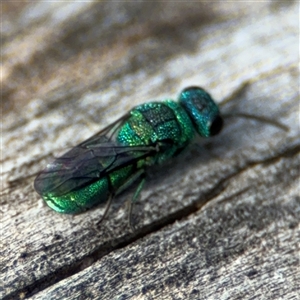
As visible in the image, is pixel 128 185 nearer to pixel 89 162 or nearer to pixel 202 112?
pixel 89 162

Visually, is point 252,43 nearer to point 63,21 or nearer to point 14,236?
point 63,21

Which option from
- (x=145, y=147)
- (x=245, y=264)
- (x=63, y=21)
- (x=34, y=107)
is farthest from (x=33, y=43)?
(x=245, y=264)

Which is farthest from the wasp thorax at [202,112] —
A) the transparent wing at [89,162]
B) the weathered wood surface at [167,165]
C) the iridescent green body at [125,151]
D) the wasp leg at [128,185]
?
the wasp leg at [128,185]

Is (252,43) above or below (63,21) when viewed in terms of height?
below

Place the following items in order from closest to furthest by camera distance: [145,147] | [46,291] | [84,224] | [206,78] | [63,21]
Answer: [46,291]
[84,224]
[145,147]
[206,78]
[63,21]

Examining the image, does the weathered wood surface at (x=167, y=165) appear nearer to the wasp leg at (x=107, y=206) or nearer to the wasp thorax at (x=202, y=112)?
the wasp leg at (x=107, y=206)

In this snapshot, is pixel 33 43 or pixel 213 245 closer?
pixel 213 245

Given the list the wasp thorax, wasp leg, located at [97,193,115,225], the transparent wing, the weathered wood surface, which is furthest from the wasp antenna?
wasp leg, located at [97,193,115,225]
